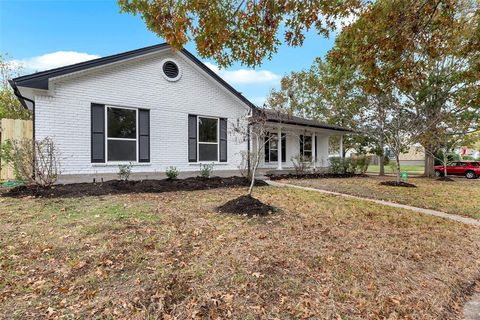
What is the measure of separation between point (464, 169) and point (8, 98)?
3374cm

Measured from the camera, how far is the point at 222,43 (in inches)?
211

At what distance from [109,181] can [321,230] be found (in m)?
7.39

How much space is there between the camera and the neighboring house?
9.09 m

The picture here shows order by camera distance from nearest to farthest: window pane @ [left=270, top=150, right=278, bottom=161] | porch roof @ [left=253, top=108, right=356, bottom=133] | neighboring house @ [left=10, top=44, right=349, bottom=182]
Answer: neighboring house @ [left=10, top=44, right=349, bottom=182], porch roof @ [left=253, top=108, right=356, bottom=133], window pane @ [left=270, top=150, right=278, bottom=161]

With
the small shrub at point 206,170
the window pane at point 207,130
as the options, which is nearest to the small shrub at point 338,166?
the window pane at point 207,130

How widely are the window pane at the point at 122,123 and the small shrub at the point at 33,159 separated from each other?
6.69 ft

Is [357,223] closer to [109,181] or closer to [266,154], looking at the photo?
[109,181]

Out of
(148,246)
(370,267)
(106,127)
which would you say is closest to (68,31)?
(106,127)

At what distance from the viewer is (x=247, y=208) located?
6.11 metres

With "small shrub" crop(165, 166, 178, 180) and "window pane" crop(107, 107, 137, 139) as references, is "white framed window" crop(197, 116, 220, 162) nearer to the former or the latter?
"small shrub" crop(165, 166, 178, 180)

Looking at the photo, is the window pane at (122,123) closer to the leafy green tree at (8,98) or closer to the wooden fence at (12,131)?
the wooden fence at (12,131)

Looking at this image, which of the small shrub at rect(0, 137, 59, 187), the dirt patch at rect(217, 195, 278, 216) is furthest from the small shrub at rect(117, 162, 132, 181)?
the dirt patch at rect(217, 195, 278, 216)

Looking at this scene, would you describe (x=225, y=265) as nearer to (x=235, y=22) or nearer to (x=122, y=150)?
(x=235, y=22)

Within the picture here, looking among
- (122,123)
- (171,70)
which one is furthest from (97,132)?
(171,70)
